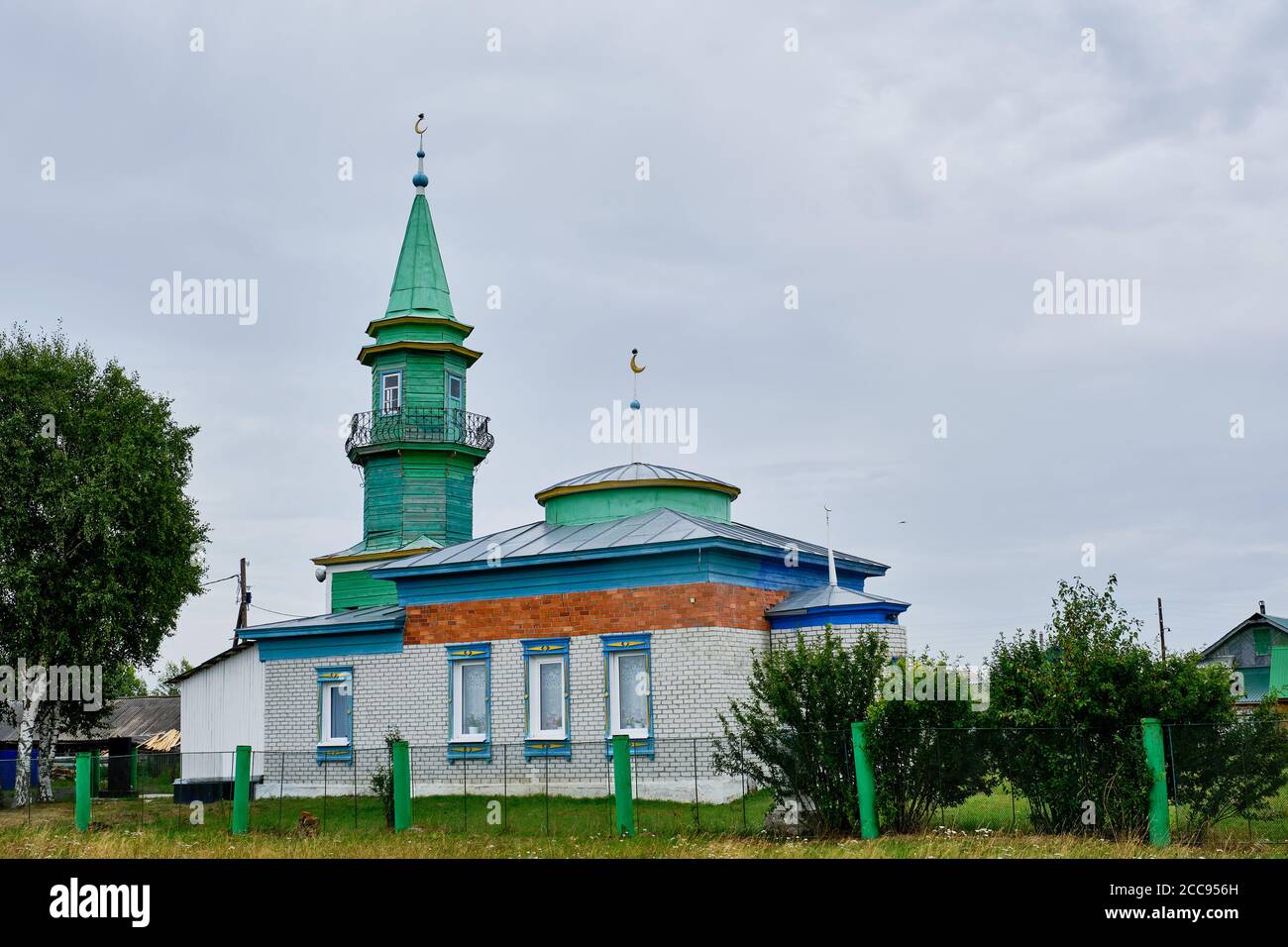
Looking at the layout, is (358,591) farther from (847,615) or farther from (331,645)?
(847,615)

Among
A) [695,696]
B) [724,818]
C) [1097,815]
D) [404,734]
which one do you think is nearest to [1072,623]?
[1097,815]

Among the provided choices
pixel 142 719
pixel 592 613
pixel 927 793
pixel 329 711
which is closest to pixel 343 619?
pixel 329 711

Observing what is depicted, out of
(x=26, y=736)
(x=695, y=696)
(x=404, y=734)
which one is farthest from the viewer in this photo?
(x=26, y=736)

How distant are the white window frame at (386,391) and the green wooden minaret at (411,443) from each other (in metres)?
0.03

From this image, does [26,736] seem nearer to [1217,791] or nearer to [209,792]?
[209,792]

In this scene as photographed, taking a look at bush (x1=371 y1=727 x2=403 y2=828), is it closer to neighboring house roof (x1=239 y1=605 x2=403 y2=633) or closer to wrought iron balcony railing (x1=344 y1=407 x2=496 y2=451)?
neighboring house roof (x1=239 y1=605 x2=403 y2=633)

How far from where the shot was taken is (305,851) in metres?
16.1

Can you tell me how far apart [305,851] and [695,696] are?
837cm

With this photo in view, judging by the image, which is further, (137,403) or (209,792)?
(137,403)

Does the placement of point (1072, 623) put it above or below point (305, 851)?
above

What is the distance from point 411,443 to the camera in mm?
32625

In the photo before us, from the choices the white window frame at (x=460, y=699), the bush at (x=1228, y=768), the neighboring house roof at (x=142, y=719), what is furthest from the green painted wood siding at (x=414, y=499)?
the bush at (x=1228, y=768)

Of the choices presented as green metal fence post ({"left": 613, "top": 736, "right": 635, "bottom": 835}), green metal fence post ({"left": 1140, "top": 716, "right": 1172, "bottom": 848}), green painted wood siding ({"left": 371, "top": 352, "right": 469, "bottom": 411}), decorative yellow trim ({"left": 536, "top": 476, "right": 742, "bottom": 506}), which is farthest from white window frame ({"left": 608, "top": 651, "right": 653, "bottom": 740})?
green painted wood siding ({"left": 371, "top": 352, "right": 469, "bottom": 411})

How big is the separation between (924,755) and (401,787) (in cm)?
808
